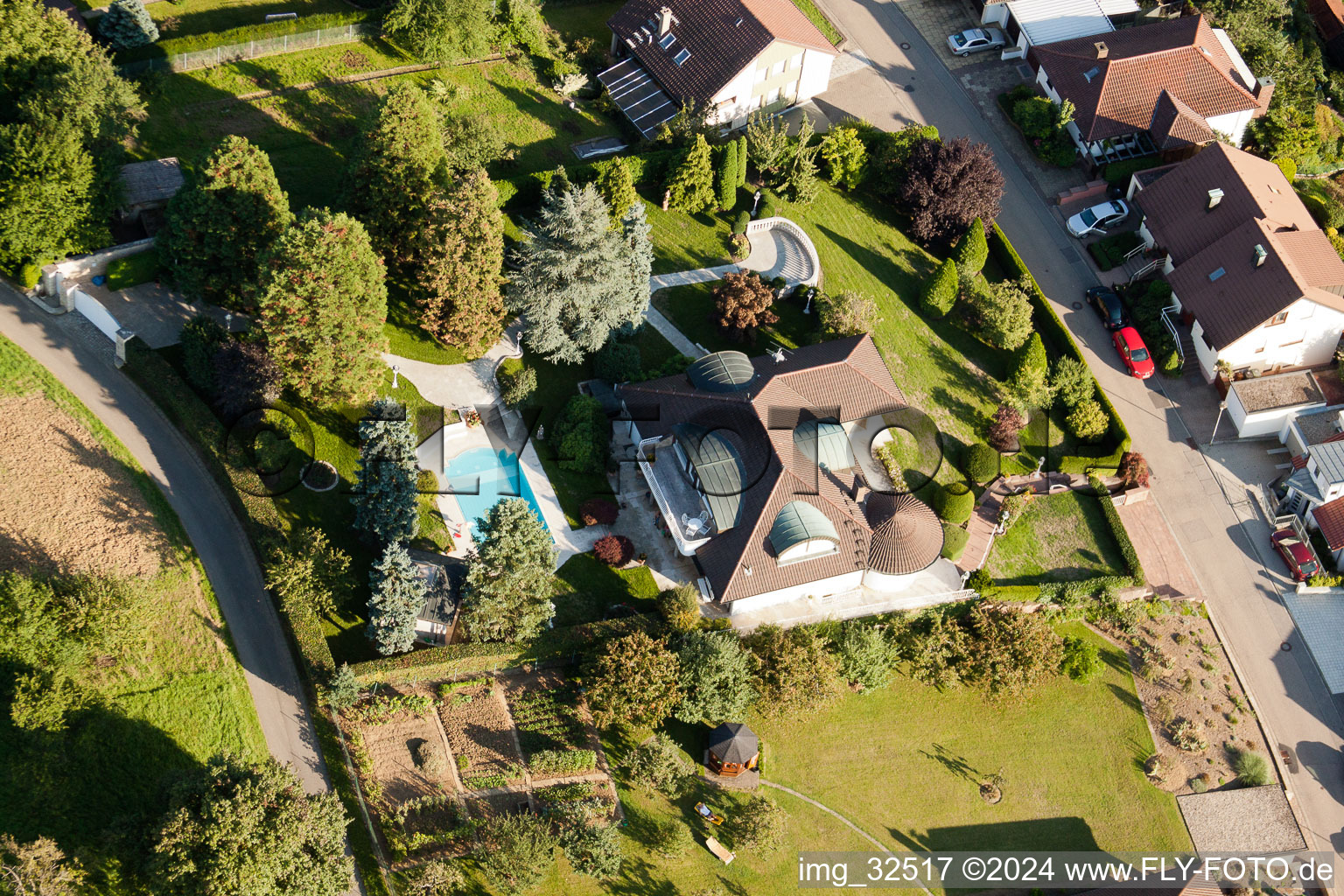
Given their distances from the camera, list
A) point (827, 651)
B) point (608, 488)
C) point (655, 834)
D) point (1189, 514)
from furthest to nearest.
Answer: point (1189, 514)
point (608, 488)
point (827, 651)
point (655, 834)

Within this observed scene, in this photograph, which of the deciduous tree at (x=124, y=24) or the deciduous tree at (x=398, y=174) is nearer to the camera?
the deciduous tree at (x=398, y=174)

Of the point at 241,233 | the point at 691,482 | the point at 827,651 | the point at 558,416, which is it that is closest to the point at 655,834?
the point at 827,651

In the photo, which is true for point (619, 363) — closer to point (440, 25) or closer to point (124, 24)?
point (440, 25)

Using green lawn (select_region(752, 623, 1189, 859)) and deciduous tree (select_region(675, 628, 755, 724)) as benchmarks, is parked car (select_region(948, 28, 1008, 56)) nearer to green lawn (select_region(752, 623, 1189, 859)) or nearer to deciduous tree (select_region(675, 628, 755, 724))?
green lawn (select_region(752, 623, 1189, 859))

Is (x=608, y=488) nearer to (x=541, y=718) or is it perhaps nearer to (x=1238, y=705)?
(x=541, y=718)

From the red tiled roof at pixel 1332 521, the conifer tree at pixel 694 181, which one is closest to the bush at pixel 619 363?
the conifer tree at pixel 694 181

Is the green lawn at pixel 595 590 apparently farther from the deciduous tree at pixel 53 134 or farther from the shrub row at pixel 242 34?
Result: the shrub row at pixel 242 34
